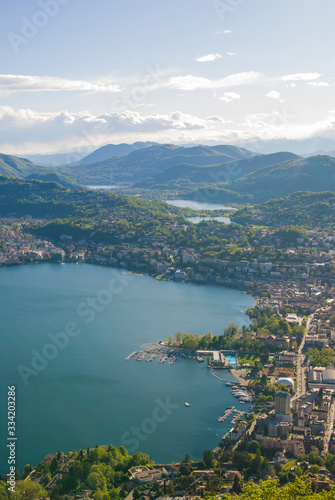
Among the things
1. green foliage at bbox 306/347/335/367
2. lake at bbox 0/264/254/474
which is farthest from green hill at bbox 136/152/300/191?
green foliage at bbox 306/347/335/367

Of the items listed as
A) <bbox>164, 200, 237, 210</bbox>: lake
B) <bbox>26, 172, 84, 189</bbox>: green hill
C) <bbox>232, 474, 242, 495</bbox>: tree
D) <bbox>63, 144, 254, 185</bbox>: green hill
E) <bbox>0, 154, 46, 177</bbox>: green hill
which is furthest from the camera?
<bbox>63, 144, 254, 185</bbox>: green hill

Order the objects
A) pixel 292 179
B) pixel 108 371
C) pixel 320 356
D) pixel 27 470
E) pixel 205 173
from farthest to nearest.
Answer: pixel 205 173 < pixel 292 179 < pixel 320 356 < pixel 108 371 < pixel 27 470

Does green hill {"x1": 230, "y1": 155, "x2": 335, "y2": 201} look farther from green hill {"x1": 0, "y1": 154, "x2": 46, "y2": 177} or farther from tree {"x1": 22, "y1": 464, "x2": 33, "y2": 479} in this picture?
A: tree {"x1": 22, "y1": 464, "x2": 33, "y2": 479}

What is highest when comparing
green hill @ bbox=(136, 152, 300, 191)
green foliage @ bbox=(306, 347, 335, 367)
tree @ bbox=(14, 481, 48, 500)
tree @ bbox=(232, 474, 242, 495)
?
green hill @ bbox=(136, 152, 300, 191)

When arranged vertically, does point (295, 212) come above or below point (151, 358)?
above

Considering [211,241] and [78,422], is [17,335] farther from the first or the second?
[211,241]

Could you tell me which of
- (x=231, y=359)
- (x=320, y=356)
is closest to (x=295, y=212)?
(x=320, y=356)

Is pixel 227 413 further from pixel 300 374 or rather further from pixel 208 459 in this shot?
pixel 300 374
